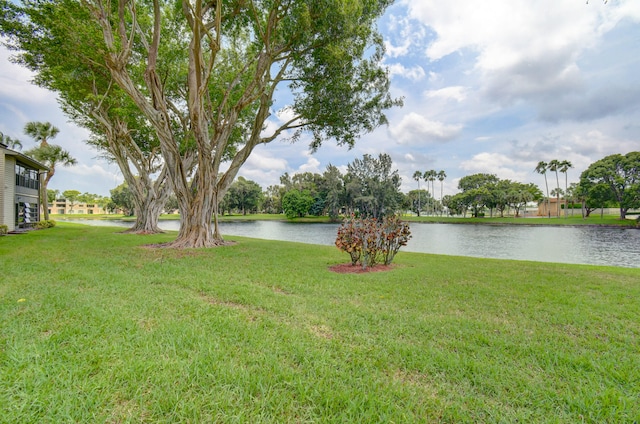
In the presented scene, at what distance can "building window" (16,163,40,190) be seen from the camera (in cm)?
1902

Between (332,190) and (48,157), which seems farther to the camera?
(332,190)

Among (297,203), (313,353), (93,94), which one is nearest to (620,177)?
(297,203)

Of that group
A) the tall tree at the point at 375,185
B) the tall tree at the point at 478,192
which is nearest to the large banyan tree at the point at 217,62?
the tall tree at the point at 375,185

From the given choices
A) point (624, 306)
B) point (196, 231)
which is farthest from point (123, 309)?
point (196, 231)

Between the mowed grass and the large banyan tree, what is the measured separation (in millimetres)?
6721

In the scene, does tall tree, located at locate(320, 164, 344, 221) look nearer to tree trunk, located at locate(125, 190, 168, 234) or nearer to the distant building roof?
tree trunk, located at locate(125, 190, 168, 234)

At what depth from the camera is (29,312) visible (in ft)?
11.2

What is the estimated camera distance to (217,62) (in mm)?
14727

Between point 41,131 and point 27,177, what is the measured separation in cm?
629

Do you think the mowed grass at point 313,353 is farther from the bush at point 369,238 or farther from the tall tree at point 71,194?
the tall tree at point 71,194

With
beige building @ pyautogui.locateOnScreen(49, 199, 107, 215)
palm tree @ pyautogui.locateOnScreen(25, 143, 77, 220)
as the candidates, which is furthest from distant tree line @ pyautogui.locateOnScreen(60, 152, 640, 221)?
beige building @ pyautogui.locateOnScreen(49, 199, 107, 215)

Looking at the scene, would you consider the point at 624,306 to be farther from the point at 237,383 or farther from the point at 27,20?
the point at 27,20

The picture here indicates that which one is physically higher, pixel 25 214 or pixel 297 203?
pixel 297 203

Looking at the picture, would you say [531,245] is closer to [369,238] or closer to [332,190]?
[369,238]
